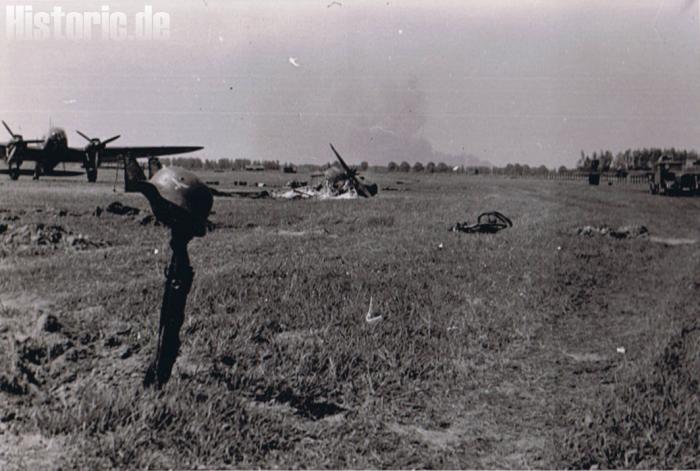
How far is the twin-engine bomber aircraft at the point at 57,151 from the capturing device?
37.2 meters

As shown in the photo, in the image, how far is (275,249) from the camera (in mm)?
12562

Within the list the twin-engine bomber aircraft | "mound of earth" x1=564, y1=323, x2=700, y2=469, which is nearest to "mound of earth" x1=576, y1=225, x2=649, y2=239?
"mound of earth" x1=564, y1=323, x2=700, y2=469

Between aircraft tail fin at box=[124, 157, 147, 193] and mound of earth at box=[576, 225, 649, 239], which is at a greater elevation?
aircraft tail fin at box=[124, 157, 147, 193]

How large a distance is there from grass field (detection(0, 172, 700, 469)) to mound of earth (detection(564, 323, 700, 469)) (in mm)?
17

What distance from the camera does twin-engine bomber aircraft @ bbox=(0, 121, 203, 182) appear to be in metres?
37.2

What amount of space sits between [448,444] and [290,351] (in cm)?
184

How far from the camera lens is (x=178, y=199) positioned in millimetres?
3604

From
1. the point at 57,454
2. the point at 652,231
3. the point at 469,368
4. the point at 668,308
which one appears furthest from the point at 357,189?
the point at 57,454

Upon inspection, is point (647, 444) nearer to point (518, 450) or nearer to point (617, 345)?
point (518, 450)

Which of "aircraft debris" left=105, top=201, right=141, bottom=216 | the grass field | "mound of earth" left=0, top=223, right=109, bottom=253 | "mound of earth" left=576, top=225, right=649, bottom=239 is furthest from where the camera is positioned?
"aircraft debris" left=105, top=201, right=141, bottom=216

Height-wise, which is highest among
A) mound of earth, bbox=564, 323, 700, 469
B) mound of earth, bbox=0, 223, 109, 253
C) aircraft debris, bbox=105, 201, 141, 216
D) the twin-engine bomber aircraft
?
the twin-engine bomber aircraft

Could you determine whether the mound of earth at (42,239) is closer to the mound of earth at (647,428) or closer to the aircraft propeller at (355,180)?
the mound of earth at (647,428)

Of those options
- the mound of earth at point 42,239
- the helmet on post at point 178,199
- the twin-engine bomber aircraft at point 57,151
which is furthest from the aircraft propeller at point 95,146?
the helmet on post at point 178,199

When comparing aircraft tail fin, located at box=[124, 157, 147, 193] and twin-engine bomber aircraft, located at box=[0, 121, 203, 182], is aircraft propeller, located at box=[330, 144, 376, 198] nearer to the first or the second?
twin-engine bomber aircraft, located at box=[0, 121, 203, 182]
